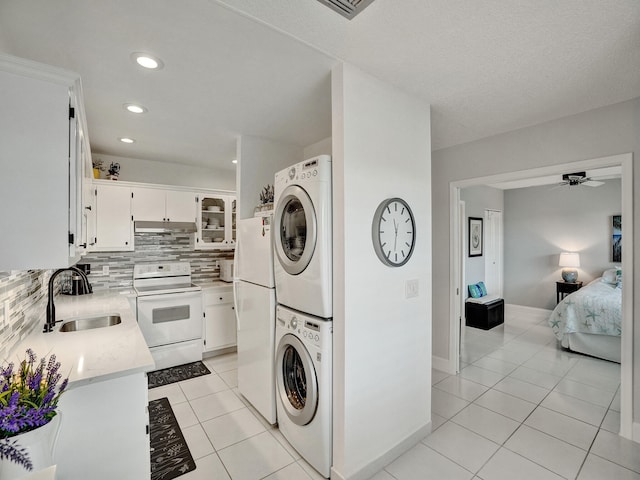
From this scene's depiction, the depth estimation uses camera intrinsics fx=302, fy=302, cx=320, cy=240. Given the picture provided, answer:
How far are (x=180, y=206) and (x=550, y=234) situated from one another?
655cm

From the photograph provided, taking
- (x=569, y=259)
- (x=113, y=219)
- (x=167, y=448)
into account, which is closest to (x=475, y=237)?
(x=569, y=259)

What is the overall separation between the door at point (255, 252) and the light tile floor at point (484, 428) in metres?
1.21

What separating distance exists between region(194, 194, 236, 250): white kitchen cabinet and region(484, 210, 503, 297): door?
189 inches

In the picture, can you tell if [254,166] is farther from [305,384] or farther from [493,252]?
[493,252]

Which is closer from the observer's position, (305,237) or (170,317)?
(305,237)

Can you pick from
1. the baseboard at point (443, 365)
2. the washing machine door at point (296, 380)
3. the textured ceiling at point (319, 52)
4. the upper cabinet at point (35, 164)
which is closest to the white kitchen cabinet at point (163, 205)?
the textured ceiling at point (319, 52)

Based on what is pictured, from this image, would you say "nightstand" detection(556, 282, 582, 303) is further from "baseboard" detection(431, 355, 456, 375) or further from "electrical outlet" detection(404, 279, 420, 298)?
A: "electrical outlet" detection(404, 279, 420, 298)

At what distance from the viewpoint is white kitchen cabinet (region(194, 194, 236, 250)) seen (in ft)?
13.4

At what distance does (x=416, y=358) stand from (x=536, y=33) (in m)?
2.14

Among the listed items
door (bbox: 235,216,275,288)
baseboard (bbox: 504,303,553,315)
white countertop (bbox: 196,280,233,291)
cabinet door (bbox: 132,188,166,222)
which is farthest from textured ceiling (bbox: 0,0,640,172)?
baseboard (bbox: 504,303,553,315)

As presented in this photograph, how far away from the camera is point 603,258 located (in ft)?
17.4

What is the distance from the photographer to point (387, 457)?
2.06m

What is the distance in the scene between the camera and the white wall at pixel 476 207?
549 cm

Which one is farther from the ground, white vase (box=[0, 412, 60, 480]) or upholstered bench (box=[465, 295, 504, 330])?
white vase (box=[0, 412, 60, 480])
